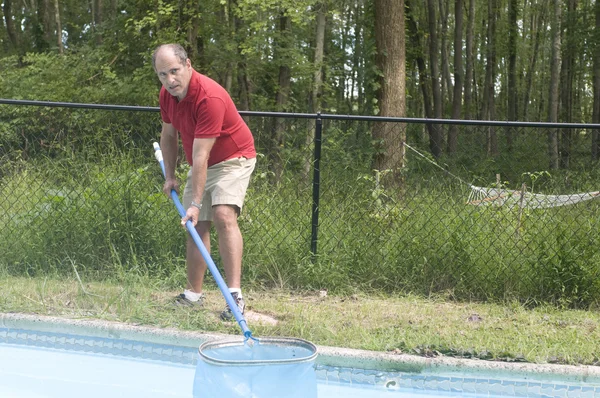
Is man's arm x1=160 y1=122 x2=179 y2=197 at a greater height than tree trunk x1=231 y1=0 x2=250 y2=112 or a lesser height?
lesser

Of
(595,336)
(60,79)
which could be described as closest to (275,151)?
(595,336)

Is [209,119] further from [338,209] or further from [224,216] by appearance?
[338,209]

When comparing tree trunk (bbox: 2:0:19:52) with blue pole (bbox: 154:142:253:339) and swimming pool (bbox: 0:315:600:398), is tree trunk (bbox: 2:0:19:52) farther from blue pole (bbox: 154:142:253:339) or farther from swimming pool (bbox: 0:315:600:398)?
blue pole (bbox: 154:142:253:339)

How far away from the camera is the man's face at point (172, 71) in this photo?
3525mm

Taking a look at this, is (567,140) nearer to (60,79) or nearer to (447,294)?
(447,294)

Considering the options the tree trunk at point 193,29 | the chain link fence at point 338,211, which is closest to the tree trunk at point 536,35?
the tree trunk at point 193,29

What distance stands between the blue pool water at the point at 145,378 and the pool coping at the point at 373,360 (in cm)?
3

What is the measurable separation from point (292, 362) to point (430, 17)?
696 inches

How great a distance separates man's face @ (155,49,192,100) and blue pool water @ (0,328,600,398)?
4.68ft

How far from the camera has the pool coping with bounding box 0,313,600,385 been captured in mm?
3129

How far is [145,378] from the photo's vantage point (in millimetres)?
3350

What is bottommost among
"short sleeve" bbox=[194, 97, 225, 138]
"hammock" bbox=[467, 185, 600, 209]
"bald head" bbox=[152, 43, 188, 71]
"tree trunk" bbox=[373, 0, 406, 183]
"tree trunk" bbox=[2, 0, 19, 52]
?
"hammock" bbox=[467, 185, 600, 209]

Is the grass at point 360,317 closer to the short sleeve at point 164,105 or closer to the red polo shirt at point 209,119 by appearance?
the red polo shirt at point 209,119

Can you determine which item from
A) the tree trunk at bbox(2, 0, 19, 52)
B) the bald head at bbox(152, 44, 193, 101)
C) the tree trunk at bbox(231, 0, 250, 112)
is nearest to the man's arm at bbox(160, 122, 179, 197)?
the bald head at bbox(152, 44, 193, 101)
